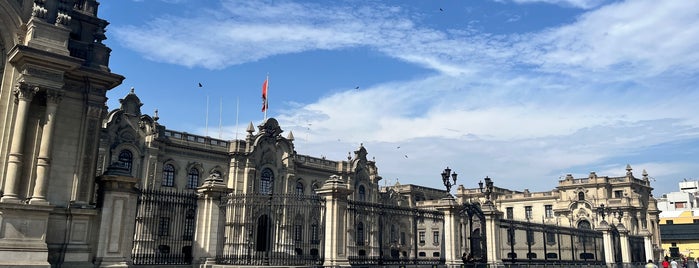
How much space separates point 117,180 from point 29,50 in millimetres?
4370

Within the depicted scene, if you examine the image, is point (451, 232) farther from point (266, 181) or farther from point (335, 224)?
point (266, 181)

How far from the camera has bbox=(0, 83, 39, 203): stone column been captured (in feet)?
49.2

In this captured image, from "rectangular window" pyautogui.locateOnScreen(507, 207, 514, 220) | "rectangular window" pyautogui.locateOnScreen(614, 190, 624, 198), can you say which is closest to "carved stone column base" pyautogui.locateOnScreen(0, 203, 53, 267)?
"rectangular window" pyautogui.locateOnScreen(507, 207, 514, 220)

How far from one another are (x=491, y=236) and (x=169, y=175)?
77.7ft

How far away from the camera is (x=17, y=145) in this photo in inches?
603

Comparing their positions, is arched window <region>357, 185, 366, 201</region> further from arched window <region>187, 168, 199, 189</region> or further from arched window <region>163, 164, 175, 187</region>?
arched window <region>163, 164, 175, 187</region>

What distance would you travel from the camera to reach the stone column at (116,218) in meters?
16.7

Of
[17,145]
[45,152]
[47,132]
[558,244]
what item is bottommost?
[558,244]

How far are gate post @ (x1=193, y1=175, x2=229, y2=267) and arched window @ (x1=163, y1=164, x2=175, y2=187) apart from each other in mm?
21624

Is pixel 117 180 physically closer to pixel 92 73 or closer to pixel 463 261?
pixel 92 73

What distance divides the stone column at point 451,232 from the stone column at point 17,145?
53.3 ft

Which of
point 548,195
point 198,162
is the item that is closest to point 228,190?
point 198,162

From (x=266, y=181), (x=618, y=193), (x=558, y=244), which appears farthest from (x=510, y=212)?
(x=266, y=181)

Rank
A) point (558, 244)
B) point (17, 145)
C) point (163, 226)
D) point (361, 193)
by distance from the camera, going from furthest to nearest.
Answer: point (361, 193)
point (558, 244)
point (163, 226)
point (17, 145)
